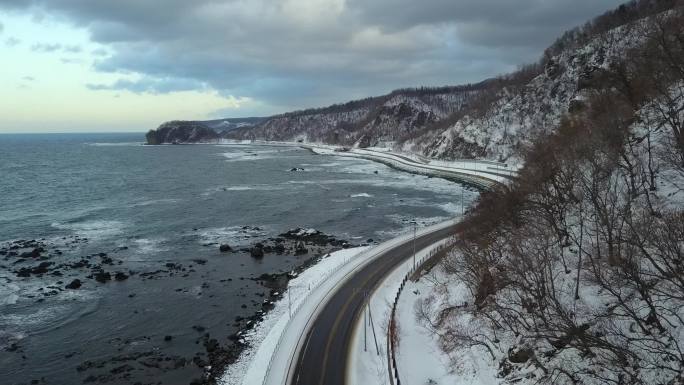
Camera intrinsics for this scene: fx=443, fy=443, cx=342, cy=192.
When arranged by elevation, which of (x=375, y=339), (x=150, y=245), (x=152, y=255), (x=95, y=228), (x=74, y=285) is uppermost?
(x=375, y=339)

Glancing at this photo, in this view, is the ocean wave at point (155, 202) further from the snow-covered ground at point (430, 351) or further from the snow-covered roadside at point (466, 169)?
the snow-covered ground at point (430, 351)

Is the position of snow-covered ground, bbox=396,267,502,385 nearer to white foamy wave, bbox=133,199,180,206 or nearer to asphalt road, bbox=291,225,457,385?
asphalt road, bbox=291,225,457,385

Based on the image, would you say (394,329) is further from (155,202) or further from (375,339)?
(155,202)

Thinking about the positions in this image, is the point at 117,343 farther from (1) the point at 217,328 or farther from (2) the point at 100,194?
(2) the point at 100,194

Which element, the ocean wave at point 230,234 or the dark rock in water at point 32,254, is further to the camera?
the ocean wave at point 230,234

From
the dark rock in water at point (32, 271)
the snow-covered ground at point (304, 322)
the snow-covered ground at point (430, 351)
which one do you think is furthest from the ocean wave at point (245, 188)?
the snow-covered ground at point (430, 351)

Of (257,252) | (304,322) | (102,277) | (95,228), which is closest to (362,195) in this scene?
(257,252)

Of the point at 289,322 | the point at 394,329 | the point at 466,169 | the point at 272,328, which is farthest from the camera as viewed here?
the point at 466,169

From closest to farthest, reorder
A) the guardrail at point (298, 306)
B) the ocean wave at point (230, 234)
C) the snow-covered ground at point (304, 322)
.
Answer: the snow-covered ground at point (304, 322), the guardrail at point (298, 306), the ocean wave at point (230, 234)
